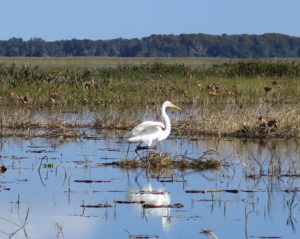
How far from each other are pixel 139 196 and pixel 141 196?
21mm

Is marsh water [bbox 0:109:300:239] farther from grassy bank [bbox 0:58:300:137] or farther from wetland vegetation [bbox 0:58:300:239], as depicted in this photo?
grassy bank [bbox 0:58:300:137]

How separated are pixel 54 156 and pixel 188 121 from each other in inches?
153

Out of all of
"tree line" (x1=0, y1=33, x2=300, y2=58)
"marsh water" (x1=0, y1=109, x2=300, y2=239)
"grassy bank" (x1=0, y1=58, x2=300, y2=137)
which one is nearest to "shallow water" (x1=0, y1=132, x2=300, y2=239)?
"marsh water" (x1=0, y1=109, x2=300, y2=239)

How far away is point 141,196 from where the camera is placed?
10.9 m

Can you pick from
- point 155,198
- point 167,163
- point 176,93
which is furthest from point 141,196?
point 176,93

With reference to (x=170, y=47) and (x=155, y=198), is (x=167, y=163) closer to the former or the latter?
(x=155, y=198)

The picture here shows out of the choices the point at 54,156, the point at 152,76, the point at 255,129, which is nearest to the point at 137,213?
the point at 54,156

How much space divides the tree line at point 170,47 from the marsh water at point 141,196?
91.8 m

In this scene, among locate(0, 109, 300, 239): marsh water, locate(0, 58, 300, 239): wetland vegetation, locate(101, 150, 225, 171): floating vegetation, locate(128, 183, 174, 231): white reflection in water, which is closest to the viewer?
locate(0, 109, 300, 239): marsh water

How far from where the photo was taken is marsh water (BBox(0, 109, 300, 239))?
928 centimetres

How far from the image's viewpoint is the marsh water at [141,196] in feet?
30.5

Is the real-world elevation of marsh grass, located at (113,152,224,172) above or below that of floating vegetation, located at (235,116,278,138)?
below

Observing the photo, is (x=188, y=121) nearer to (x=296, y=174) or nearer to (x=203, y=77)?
(x=296, y=174)

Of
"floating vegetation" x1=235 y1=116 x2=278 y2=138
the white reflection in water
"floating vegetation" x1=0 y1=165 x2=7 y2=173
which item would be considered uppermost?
"floating vegetation" x1=235 y1=116 x2=278 y2=138
